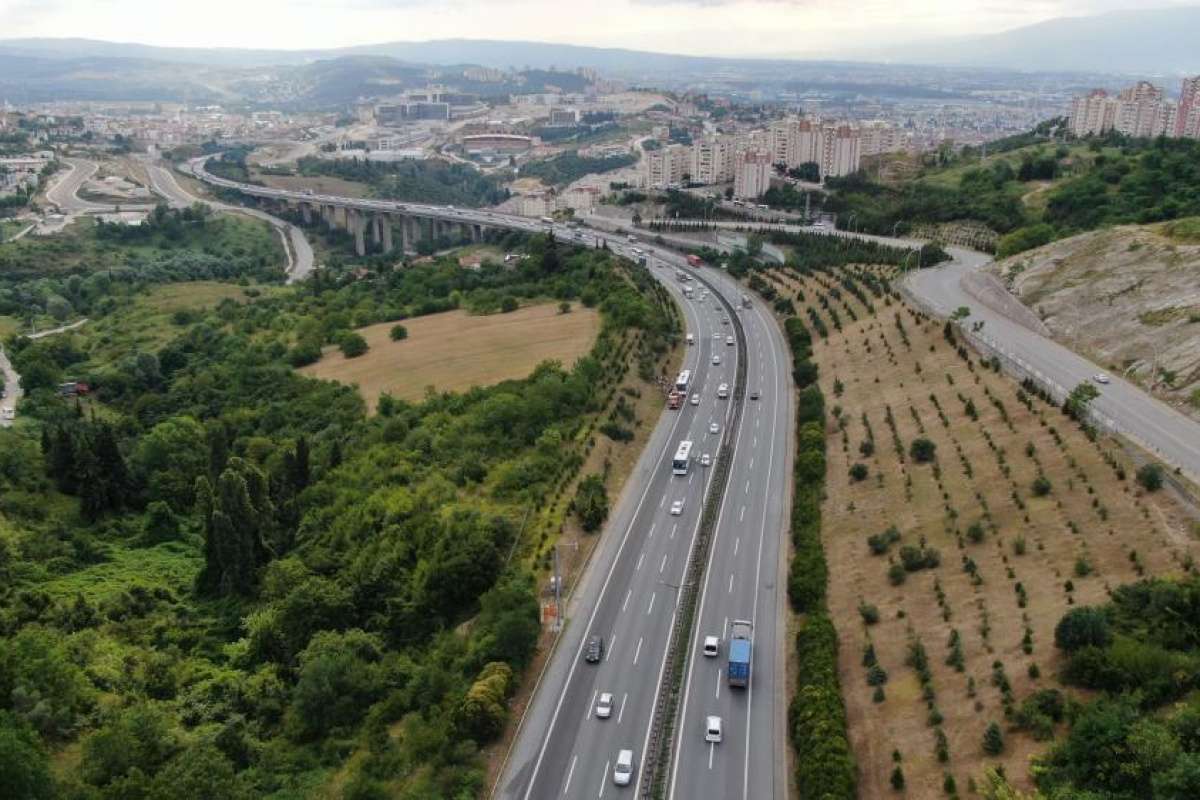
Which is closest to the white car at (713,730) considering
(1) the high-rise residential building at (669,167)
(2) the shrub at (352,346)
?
(2) the shrub at (352,346)

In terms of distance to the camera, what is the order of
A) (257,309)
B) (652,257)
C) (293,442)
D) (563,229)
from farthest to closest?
(563,229)
(652,257)
(257,309)
(293,442)

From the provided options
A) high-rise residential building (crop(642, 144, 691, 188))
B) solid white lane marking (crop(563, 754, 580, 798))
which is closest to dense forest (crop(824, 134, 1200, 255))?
high-rise residential building (crop(642, 144, 691, 188))

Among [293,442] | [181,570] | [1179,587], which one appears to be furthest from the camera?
[293,442]

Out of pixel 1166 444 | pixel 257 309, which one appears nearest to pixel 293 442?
pixel 257 309

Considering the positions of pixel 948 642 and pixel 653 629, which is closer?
pixel 948 642

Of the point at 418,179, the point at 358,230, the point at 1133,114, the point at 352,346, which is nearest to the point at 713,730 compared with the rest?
the point at 352,346

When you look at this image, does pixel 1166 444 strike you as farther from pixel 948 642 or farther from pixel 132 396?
pixel 132 396

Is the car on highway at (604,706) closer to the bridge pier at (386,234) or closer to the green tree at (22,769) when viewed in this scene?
the green tree at (22,769)
